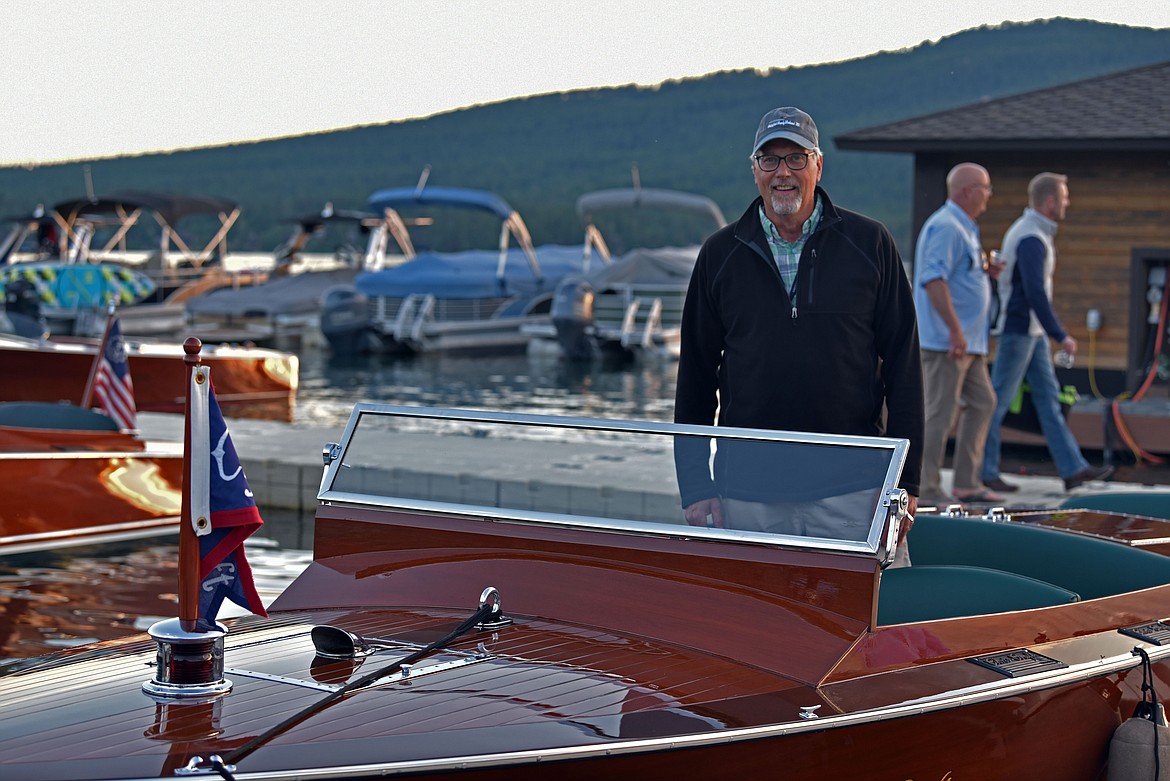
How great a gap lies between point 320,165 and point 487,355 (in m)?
104

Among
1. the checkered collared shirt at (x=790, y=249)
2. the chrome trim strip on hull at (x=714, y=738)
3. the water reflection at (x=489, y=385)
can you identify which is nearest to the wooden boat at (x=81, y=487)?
the checkered collared shirt at (x=790, y=249)

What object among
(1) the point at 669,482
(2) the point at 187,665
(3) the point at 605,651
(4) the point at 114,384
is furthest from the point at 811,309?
(4) the point at 114,384

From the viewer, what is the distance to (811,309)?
424 centimetres

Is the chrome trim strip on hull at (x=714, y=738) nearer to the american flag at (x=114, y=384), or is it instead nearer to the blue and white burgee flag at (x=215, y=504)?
the blue and white burgee flag at (x=215, y=504)

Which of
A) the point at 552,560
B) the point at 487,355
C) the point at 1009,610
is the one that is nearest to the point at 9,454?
the point at 552,560

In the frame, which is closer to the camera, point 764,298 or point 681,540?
point 681,540

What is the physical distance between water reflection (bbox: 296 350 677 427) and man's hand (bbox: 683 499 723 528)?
15359 mm

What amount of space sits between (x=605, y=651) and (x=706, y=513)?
1.62 ft

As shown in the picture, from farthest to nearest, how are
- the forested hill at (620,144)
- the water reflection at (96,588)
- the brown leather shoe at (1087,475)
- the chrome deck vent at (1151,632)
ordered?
the forested hill at (620,144) < the brown leather shoe at (1087,475) < the water reflection at (96,588) < the chrome deck vent at (1151,632)

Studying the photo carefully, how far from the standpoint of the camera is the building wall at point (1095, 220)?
46.3ft

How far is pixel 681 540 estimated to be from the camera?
373 cm

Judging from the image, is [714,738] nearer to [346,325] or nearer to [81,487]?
[81,487]

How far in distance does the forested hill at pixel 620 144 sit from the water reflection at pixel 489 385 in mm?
62004

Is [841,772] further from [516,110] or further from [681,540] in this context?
[516,110]
